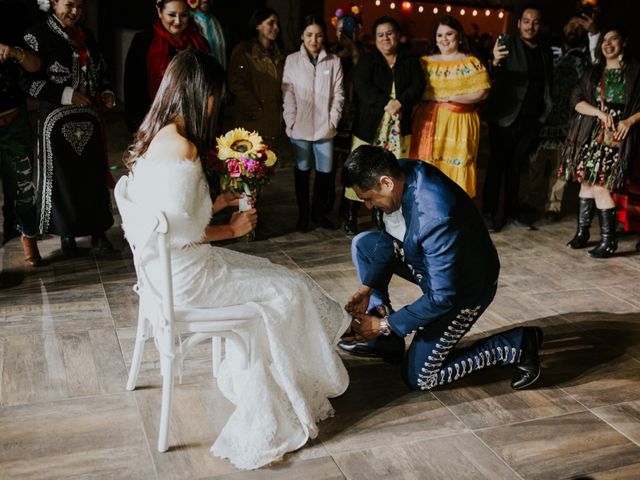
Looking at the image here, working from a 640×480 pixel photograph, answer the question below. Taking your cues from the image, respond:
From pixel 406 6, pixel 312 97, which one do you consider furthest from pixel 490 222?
pixel 406 6

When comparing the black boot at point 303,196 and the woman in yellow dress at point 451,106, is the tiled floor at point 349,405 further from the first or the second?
the woman in yellow dress at point 451,106

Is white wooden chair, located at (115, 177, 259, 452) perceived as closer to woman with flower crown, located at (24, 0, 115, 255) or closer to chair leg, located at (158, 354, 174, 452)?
chair leg, located at (158, 354, 174, 452)

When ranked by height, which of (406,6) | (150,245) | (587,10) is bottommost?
(150,245)

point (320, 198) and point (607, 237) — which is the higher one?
point (320, 198)

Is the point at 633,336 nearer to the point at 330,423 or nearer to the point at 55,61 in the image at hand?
the point at 330,423

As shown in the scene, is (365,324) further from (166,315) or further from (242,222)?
(166,315)

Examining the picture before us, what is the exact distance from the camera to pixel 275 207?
550 centimetres

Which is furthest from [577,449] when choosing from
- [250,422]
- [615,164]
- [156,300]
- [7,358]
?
[615,164]

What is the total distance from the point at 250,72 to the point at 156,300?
111 inches

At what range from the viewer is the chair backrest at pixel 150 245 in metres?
2.16

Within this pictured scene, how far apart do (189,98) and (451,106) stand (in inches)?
106

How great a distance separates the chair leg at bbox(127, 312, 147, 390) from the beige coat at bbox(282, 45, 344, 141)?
237cm

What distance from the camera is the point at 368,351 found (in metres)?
3.14

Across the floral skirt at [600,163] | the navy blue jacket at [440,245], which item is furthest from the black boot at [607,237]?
the navy blue jacket at [440,245]
